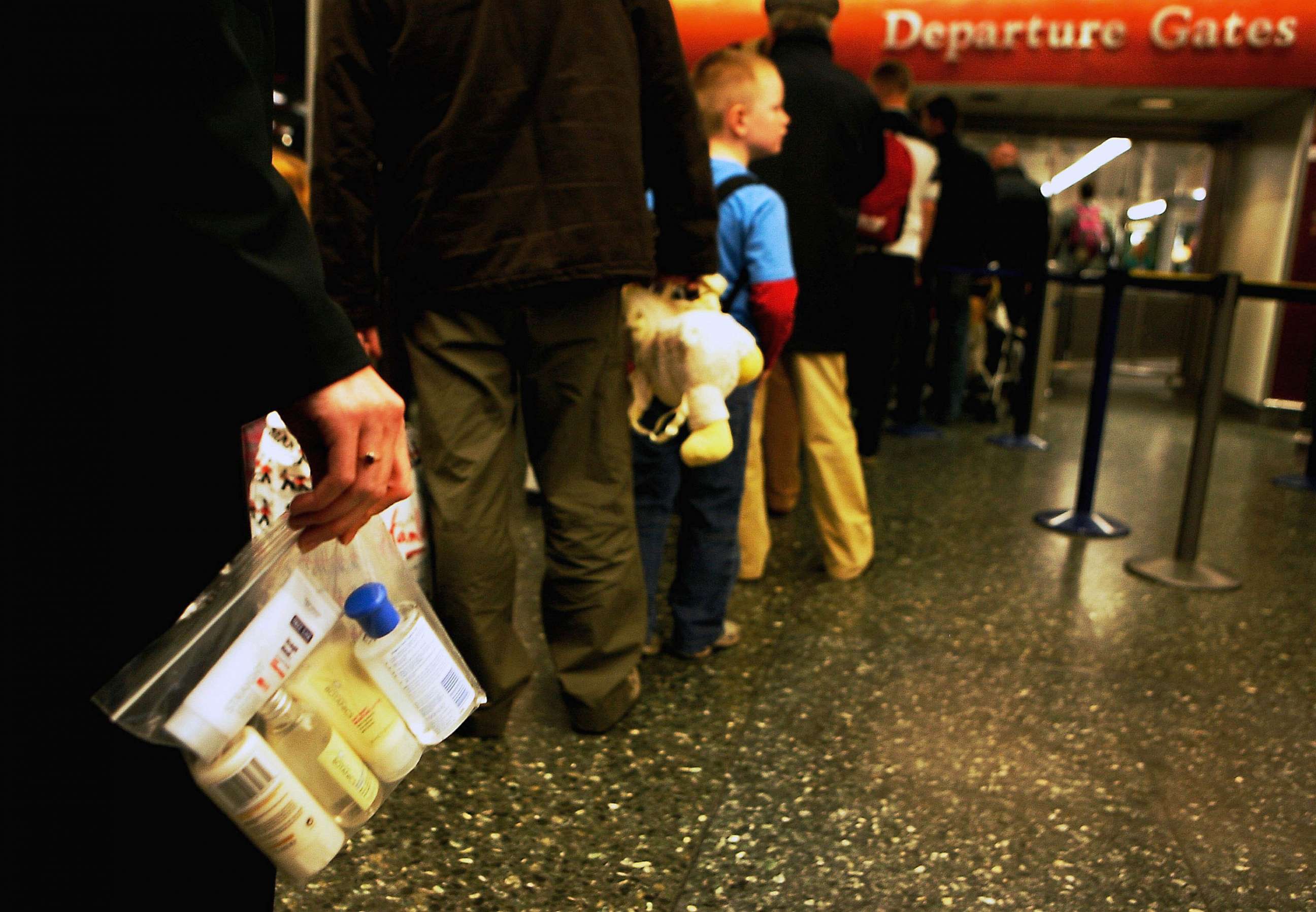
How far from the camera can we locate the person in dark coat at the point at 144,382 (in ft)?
2.25

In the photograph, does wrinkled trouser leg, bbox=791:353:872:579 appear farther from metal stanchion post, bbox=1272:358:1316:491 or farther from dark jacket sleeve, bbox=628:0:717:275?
metal stanchion post, bbox=1272:358:1316:491

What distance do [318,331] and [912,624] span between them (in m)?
2.18

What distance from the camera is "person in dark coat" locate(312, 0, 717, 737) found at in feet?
5.62

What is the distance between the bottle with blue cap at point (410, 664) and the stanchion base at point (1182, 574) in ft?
8.94

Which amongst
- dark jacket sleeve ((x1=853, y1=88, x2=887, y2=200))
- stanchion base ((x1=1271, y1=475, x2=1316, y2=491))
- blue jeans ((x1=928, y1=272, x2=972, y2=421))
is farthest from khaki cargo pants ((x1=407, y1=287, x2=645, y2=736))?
blue jeans ((x1=928, y1=272, x2=972, y2=421))

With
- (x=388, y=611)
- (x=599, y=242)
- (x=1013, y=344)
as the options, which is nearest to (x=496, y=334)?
(x=599, y=242)

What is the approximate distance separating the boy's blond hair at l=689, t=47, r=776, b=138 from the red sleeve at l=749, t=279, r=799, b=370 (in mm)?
379

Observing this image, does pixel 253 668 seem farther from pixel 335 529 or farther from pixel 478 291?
pixel 478 291

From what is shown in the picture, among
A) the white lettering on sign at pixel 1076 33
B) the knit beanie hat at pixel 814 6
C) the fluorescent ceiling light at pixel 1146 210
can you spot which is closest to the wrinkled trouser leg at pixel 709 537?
the knit beanie hat at pixel 814 6

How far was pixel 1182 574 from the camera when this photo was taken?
307cm

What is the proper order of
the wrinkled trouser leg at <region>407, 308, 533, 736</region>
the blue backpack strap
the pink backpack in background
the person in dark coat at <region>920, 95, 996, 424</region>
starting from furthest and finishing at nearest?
the pink backpack in background < the person in dark coat at <region>920, 95, 996, 424</region> < the blue backpack strap < the wrinkled trouser leg at <region>407, 308, 533, 736</region>

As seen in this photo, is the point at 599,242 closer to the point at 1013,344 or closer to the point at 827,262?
the point at 827,262

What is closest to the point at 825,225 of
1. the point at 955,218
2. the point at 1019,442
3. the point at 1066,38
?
the point at 955,218

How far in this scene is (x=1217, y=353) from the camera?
3055 millimetres
